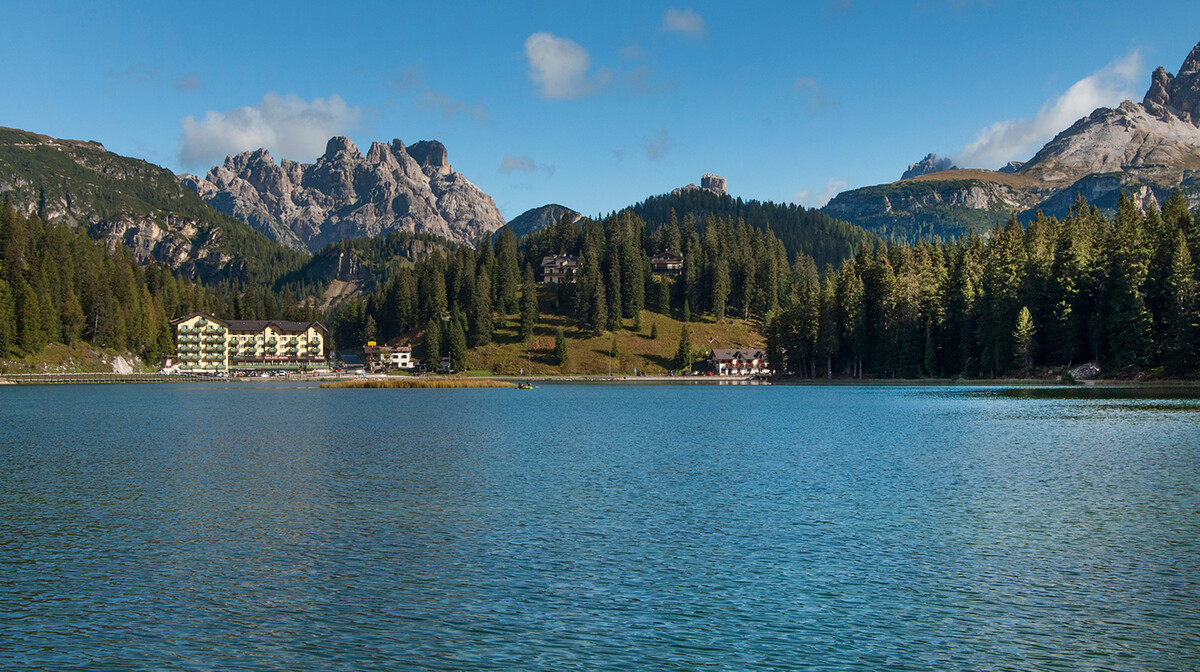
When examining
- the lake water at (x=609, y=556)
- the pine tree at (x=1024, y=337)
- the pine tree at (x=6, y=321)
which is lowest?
the lake water at (x=609, y=556)

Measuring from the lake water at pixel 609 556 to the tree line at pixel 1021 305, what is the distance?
67921 millimetres

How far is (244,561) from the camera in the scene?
25984mm

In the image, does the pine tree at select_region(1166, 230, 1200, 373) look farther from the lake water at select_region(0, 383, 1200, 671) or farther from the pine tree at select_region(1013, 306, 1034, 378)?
the lake water at select_region(0, 383, 1200, 671)

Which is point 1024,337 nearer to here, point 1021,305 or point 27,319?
point 1021,305

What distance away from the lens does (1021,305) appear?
132750 millimetres

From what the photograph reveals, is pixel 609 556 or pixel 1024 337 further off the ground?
pixel 1024 337

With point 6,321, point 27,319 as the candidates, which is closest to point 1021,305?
point 27,319

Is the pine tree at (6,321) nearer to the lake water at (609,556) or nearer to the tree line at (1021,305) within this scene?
the lake water at (609,556)

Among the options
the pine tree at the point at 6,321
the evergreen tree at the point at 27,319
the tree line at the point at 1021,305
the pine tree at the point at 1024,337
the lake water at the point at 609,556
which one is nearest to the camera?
the lake water at the point at 609,556

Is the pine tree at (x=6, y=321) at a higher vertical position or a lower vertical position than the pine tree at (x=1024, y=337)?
higher

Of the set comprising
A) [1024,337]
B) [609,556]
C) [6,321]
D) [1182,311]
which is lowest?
[609,556]

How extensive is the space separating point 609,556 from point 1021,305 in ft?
414

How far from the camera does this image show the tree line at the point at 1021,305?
371 feet

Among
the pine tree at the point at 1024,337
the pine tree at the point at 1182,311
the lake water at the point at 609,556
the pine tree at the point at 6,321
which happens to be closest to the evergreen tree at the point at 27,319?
the pine tree at the point at 6,321
